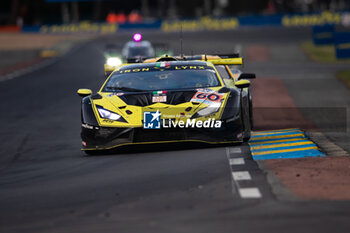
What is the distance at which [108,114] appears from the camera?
11242mm

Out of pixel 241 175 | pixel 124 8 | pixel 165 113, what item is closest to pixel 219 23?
pixel 124 8

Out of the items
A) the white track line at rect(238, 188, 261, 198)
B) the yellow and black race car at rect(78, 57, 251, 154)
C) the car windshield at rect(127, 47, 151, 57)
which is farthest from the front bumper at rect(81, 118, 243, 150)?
the car windshield at rect(127, 47, 151, 57)

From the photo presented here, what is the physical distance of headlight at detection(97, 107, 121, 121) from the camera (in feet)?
36.6

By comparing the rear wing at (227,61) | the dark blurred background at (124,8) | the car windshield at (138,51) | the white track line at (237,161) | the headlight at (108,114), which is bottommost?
the dark blurred background at (124,8)

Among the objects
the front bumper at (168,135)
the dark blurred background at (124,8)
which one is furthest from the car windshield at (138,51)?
the dark blurred background at (124,8)

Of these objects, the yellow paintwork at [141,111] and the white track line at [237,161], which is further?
the yellow paintwork at [141,111]

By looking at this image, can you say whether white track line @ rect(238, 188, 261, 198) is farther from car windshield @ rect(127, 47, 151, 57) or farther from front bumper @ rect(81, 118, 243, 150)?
car windshield @ rect(127, 47, 151, 57)

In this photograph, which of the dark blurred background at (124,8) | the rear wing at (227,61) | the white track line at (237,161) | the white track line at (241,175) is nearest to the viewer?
the white track line at (241,175)

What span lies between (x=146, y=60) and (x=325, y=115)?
211 inches

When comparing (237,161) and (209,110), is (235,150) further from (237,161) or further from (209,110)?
(237,161)

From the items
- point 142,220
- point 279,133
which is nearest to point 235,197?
point 142,220

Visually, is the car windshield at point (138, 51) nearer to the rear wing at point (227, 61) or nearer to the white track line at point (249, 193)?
the rear wing at point (227, 61)

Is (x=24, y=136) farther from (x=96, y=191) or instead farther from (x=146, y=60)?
(x=96, y=191)

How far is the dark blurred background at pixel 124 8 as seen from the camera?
108 metres
